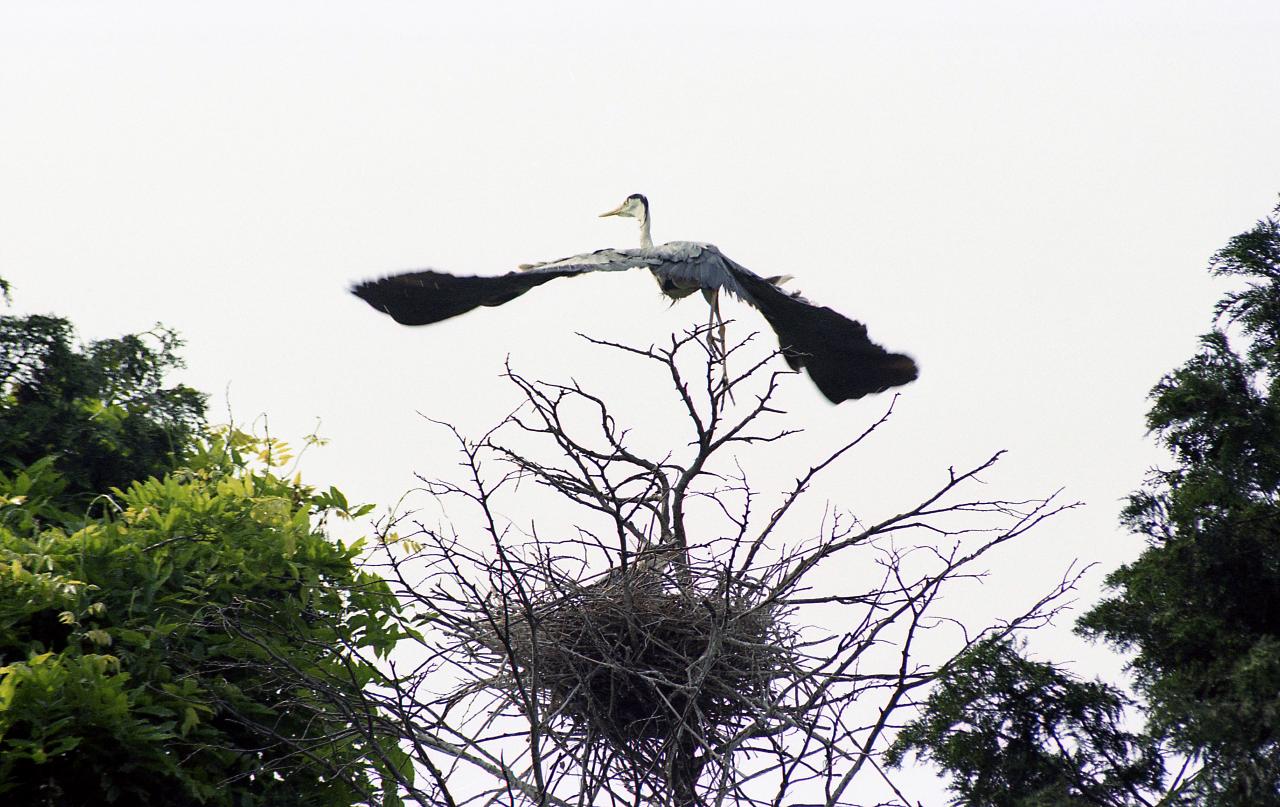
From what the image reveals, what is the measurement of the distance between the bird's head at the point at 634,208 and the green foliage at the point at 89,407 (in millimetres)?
2908

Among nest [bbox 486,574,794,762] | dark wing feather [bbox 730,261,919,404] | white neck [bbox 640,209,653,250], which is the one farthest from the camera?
white neck [bbox 640,209,653,250]

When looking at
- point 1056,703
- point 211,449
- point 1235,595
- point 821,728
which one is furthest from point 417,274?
point 1235,595

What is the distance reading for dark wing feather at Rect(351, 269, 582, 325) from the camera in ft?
21.6

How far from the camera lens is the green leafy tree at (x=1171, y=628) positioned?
7266 mm

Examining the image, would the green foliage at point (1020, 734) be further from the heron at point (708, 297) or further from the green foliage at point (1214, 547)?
the heron at point (708, 297)

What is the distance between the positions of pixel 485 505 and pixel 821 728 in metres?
1.27

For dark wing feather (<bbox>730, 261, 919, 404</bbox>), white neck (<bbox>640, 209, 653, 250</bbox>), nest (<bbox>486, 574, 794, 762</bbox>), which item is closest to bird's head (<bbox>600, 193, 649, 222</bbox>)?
white neck (<bbox>640, 209, 653, 250</bbox>)

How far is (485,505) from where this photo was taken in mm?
4328

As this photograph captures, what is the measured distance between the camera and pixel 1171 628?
7.52 m

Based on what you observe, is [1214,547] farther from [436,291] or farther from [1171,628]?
[436,291]

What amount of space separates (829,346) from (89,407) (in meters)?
3.59

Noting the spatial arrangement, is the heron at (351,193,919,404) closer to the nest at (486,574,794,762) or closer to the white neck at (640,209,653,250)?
the white neck at (640,209,653,250)

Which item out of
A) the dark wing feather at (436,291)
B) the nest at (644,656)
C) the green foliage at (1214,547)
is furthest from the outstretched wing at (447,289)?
the green foliage at (1214,547)

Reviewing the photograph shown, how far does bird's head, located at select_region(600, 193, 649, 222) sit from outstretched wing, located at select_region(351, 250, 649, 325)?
87.5 inches
